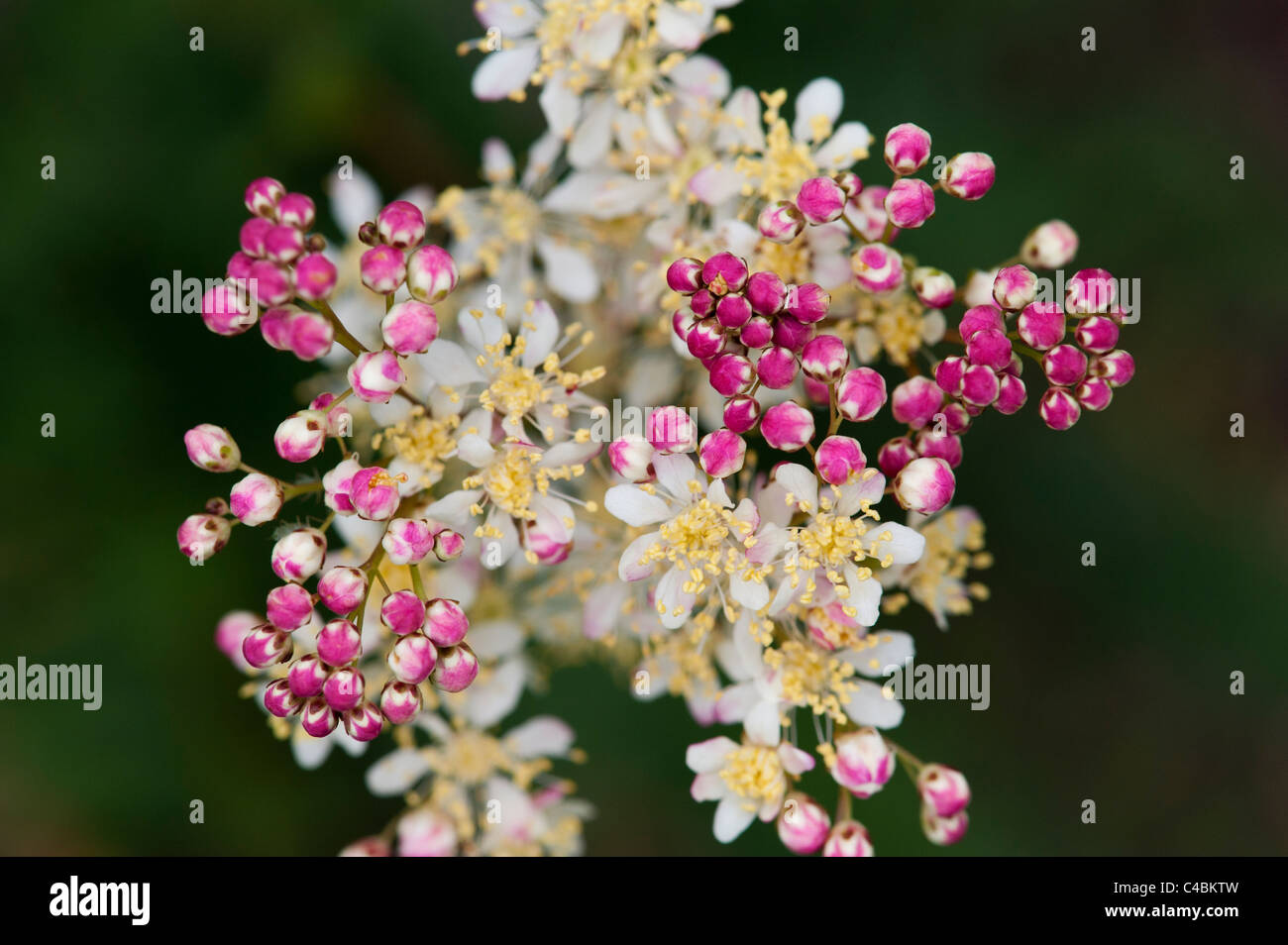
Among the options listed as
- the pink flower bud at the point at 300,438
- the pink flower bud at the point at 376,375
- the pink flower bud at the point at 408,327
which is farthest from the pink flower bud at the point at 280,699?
the pink flower bud at the point at 408,327

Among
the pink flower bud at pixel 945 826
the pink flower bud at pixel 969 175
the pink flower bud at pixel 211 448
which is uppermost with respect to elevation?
the pink flower bud at pixel 969 175

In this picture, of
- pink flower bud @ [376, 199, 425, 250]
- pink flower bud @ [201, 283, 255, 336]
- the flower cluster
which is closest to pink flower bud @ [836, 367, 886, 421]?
the flower cluster

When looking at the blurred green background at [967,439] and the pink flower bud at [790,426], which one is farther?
the blurred green background at [967,439]

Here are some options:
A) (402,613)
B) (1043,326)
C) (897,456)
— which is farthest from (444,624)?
(1043,326)

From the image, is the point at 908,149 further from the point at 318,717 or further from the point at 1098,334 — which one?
the point at 318,717

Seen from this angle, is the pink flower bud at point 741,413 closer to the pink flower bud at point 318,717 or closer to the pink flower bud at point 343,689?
the pink flower bud at point 343,689

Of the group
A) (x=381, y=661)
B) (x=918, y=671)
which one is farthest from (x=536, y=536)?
(x=918, y=671)
